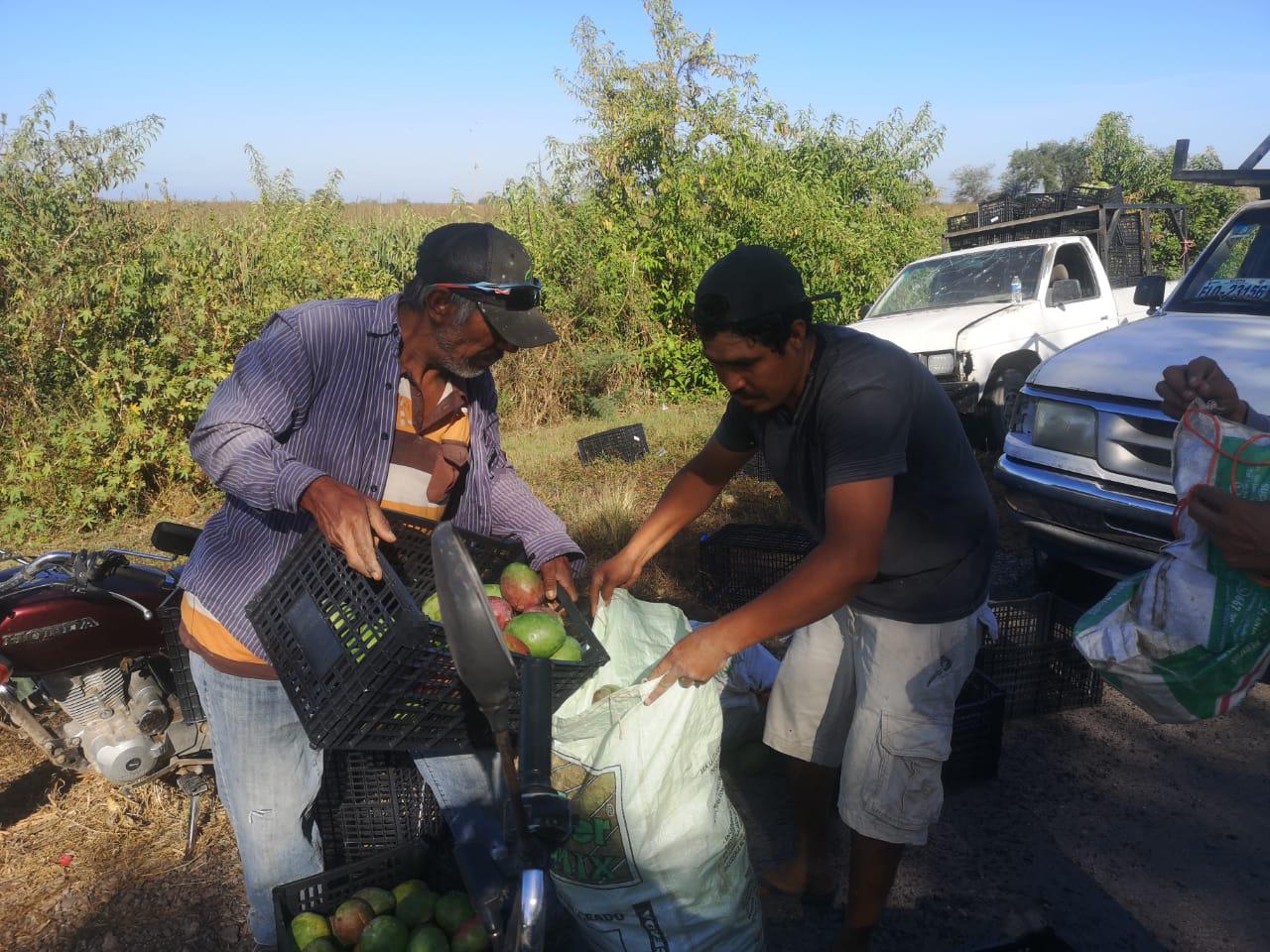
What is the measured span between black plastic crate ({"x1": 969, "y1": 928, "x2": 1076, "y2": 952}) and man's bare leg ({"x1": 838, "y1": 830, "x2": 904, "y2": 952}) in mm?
405

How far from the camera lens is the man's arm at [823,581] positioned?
7.30ft

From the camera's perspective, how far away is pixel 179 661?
326cm

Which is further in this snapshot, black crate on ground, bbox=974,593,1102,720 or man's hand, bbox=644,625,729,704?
black crate on ground, bbox=974,593,1102,720

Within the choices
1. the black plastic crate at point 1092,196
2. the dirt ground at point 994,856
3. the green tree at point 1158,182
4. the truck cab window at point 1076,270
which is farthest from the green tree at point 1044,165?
the dirt ground at point 994,856

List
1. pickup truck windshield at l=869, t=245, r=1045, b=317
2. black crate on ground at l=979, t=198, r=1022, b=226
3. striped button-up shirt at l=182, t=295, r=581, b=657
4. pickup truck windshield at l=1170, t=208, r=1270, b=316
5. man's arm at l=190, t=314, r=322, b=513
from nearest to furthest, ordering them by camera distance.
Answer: man's arm at l=190, t=314, r=322, b=513 → striped button-up shirt at l=182, t=295, r=581, b=657 → pickup truck windshield at l=1170, t=208, r=1270, b=316 → pickup truck windshield at l=869, t=245, r=1045, b=317 → black crate on ground at l=979, t=198, r=1022, b=226

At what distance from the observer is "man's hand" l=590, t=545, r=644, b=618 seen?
2.87m

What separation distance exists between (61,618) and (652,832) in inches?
90.9

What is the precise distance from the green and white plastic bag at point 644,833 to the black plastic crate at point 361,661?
33 cm

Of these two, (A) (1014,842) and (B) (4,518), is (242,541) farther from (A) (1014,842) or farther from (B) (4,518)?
(B) (4,518)

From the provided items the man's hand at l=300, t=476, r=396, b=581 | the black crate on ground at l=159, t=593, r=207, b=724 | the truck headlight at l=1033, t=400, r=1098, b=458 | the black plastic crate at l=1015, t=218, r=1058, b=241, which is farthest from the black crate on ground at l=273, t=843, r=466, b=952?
the black plastic crate at l=1015, t=218, r=1058, b=241

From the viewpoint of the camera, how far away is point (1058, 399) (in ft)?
16.6

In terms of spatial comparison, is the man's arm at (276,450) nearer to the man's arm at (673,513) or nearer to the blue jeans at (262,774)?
the blue jeans at (262,774)

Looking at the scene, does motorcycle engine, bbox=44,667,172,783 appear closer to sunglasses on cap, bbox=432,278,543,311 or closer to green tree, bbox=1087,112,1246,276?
sunglasses on cap, bbox=432,278,543,311

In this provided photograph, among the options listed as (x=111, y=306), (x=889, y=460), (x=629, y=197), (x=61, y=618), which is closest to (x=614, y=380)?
(x=629, y=197)
